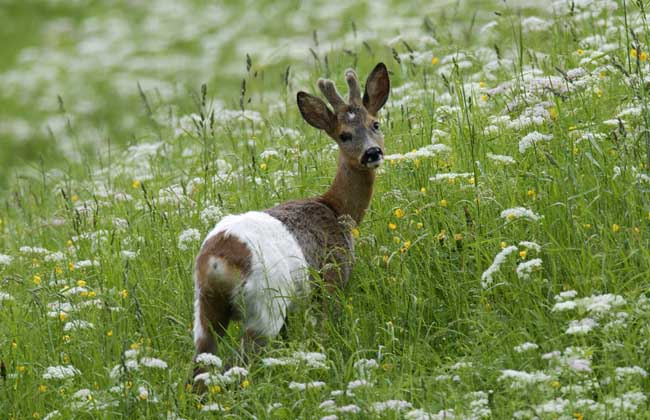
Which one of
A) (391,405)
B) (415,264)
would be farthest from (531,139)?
(391,405)

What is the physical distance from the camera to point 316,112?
692cm

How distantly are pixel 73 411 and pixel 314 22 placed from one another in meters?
12.6

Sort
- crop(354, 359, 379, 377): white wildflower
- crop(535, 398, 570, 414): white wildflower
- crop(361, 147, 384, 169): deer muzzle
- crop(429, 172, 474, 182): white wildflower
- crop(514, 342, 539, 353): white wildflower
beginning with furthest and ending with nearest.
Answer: crop(361, 147, 384, 169): deer muzzle
crop(429, 172, 474, 182): white wildflower
crop(354, 359, 379, 377): white wildflower
crop(514, 342, 539, 353): white wildflower
crop(535, 398, 570, 414): white wildflower

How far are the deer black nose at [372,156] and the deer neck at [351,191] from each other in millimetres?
193

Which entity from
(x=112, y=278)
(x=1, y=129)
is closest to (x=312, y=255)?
(x=112, y=278)

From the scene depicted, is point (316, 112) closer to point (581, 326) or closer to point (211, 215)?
point (211, 215)

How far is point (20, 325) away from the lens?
6418mm

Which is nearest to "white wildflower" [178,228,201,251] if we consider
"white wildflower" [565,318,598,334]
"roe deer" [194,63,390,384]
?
"roe deer" [194,63,390,384]

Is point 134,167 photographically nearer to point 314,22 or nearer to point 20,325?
point 20,325

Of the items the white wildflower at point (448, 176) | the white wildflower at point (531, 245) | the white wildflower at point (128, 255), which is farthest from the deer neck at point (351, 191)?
the white wildflower at point (531, 245)

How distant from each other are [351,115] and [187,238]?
122 centimetres

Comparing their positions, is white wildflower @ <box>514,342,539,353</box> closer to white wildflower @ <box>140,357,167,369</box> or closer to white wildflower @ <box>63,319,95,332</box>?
white wildflower @ <box>140,357,167,369</box>

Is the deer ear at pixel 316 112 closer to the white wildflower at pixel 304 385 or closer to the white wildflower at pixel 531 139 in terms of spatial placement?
the white wildflower at pixel 531 139

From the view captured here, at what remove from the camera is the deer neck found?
6.75m
